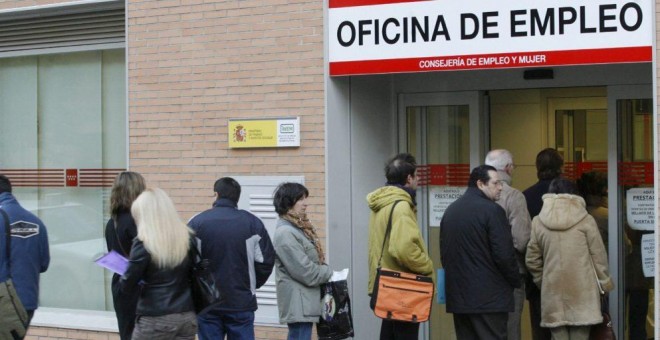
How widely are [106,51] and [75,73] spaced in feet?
1.69

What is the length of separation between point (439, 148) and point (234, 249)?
3050mm

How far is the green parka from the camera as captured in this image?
23.6 ft

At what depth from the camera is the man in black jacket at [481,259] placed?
23.4ft

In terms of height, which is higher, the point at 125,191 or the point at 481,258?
the point at 125,191

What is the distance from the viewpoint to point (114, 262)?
22.6 feet

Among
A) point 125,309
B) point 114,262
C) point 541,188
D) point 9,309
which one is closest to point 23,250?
point 9,309

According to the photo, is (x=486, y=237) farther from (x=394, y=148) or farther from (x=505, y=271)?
(x=394, y=148)

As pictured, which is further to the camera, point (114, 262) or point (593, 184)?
point (593, 184)

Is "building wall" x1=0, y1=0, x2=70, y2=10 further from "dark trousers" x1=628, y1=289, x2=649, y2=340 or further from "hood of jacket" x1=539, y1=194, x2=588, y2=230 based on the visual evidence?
"dark trousers" x1=628, y1=289, x2=649, y2=340

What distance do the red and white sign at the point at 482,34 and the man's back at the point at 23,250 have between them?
2.87m

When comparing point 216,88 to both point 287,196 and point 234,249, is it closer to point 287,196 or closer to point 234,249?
point 287,196

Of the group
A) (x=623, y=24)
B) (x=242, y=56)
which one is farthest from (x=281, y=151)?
(x=623, y=24)

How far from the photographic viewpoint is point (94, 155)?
1086 cm

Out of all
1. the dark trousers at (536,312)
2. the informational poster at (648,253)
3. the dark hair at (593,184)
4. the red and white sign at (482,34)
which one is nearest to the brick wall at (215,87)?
the red and white sign at (482,34)
